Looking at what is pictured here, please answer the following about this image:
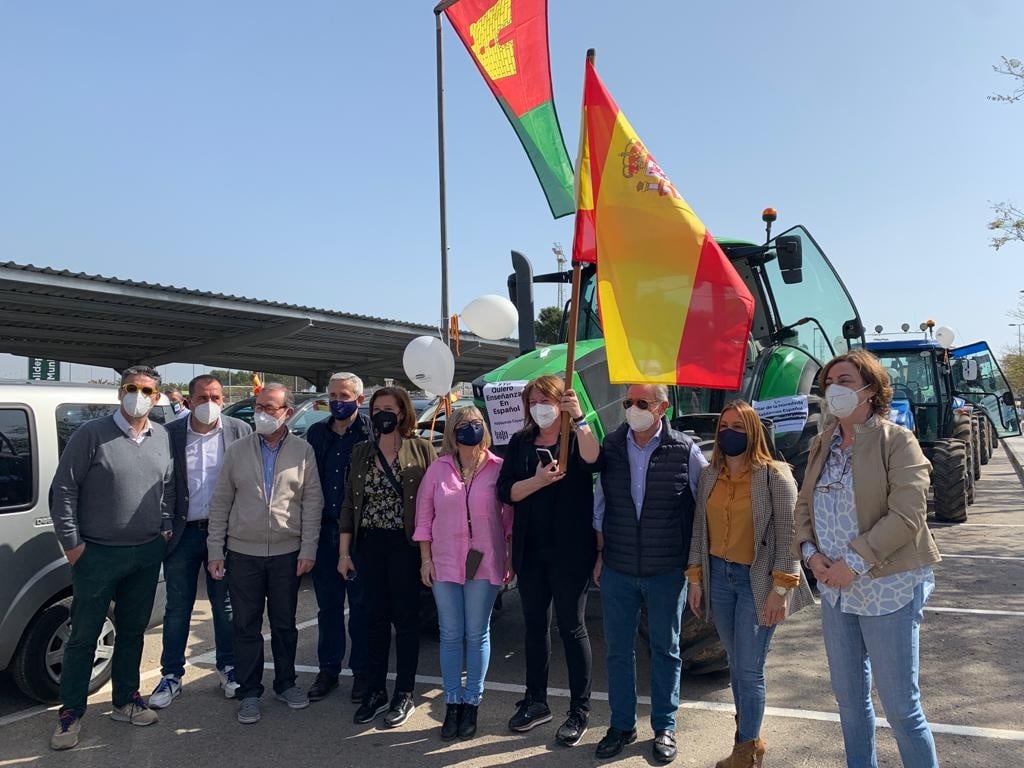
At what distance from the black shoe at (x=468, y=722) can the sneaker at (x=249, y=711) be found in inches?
45.3

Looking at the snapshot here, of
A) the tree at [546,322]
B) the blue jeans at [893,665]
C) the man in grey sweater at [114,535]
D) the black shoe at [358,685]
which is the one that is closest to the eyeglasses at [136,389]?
the man in grey sweater at [114,535]

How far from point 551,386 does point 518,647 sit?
234 centimetres

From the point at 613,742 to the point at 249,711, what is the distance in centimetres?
197

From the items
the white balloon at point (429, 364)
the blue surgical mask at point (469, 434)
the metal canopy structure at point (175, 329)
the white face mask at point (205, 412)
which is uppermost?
the metal canopy structure at point (175, 329)

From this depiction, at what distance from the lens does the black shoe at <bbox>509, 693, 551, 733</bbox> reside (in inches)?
148

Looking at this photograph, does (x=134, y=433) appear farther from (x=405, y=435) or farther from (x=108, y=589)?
(x=405, y=435)

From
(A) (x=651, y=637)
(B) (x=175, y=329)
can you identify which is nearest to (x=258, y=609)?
(A) (x=651, y=637)

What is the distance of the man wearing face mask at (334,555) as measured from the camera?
170 inches

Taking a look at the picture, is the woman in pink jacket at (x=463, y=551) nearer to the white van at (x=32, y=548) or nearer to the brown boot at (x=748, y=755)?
the brown boot at (x=748, y=755)

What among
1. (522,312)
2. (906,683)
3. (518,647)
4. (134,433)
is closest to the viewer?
(906,683)

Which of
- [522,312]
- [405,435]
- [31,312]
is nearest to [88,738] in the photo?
[405,435]

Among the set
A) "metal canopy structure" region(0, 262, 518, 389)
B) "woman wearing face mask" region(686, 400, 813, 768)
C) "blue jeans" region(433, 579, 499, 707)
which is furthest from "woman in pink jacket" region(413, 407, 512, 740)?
"metal canopy structure" region(0, 262, 518, 389)

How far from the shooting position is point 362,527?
4.04m

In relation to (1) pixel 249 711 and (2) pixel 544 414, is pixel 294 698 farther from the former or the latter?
(2) pixel 544 414
